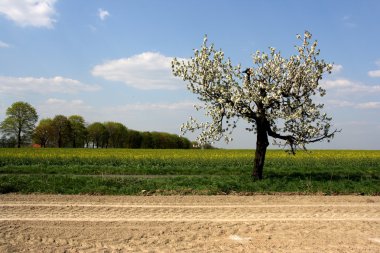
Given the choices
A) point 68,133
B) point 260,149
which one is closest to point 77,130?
point 68,133

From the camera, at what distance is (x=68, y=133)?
87250 mm

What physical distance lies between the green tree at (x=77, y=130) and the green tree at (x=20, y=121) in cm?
1101

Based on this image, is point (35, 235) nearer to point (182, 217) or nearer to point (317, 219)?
point (182, 217)

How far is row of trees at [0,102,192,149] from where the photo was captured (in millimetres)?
77125

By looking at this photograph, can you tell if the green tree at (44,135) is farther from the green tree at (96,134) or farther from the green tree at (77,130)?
the green tree at (96,134)

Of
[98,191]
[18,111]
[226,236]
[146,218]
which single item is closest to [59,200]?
[98,191]

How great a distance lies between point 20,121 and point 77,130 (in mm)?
15898

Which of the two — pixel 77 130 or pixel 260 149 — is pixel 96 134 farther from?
pixel 260 149

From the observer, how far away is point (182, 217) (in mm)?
12117

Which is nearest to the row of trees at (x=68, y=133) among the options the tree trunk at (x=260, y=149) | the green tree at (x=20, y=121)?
the green tree at (x=20, y=121)

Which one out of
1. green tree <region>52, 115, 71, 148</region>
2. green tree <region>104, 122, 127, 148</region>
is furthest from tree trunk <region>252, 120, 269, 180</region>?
green tree <region>104, 122, 127, 148</region>

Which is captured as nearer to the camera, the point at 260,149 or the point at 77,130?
the point at 260,149

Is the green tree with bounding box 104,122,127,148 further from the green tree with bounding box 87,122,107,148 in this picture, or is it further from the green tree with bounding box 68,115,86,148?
the green tree with bounding box 68,115,86,148

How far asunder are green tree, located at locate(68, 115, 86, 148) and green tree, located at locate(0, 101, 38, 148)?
1101 centimetres
